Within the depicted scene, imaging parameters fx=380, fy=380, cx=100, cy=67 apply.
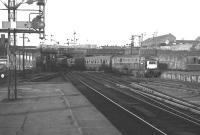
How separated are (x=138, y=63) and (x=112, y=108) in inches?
1733

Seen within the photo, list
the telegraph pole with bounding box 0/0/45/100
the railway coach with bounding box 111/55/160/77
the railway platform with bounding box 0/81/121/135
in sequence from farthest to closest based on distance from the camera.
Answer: the railway coach with bounding box 111/55/160/77 < the telegraph pole with bounding box 0/0/45/100 < the railway platform with bounding box 0/81/121/135

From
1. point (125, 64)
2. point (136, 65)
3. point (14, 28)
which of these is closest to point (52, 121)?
point (14, 28)

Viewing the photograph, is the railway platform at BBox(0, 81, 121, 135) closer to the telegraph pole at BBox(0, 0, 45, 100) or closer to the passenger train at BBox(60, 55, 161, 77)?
the telegraph pole at BBox(0, 0, 45, 100)

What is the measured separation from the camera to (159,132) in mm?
14617

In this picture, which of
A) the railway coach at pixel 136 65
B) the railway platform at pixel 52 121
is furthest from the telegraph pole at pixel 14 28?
the railway coach at pixel 136 65

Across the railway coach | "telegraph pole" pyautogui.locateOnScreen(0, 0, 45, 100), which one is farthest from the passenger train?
"telegraph pole" pyautogui.locateOnScreen(0, 0, 45, 100)

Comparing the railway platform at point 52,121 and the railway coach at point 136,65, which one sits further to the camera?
the railway coach at point 136,65

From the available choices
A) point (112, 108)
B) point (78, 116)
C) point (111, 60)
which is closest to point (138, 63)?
point (111, 60)

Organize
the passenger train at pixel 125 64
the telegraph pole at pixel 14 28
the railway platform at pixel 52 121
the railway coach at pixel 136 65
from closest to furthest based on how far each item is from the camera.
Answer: the railway platform at pixel 52 121 → the telegraph pole at pixel 14 28 → the railway coach at pixel 136 65 → the passenger train at pixel 125 64

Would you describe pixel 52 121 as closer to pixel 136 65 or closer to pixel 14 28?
pixel 14 28

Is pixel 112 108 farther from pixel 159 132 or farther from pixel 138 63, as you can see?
pixel 138 63

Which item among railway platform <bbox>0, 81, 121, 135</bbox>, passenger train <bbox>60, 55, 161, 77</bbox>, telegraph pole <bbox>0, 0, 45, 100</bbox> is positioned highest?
telegraph pole <bbox>0, 0, 45, 100</bbox>

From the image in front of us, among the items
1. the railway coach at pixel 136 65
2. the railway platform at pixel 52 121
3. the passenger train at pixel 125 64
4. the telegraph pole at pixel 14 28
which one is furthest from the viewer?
the passenger train at pixel 125 64

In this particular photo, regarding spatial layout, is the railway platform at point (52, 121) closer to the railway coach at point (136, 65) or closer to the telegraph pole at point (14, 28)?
the telegraph pole at point (14, 28)
